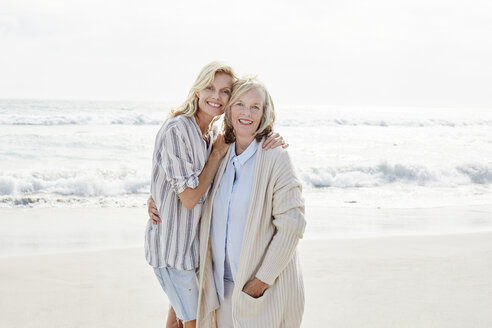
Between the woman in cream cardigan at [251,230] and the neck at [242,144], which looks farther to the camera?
the neck at [242,144]

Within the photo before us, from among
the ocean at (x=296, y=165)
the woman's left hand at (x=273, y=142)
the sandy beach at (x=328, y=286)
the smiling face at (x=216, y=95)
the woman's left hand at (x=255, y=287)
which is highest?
the smiling face at (x=216, y=95)

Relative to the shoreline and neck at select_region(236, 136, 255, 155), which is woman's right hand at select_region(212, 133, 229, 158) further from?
the shoreline

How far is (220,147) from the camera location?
2805mm

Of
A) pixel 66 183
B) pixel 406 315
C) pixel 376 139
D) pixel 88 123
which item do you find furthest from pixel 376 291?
pixel 88 123

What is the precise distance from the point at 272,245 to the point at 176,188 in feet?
1.90

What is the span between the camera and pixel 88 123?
25766 mm

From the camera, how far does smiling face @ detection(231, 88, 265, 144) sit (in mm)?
2590

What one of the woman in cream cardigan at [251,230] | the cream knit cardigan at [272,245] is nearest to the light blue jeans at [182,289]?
the woman in cream cardigan at [251,230]

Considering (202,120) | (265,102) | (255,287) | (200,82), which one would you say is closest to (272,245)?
(255,287)

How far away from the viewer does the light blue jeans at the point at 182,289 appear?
9.29 ft

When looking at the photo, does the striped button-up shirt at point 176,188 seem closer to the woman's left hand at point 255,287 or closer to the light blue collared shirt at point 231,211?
the light blue collared shirt at point 231,211

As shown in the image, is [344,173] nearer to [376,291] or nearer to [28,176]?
[28,176]

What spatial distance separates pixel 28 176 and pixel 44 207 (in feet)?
8.57

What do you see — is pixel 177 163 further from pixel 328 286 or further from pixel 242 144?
pixel 328 286
